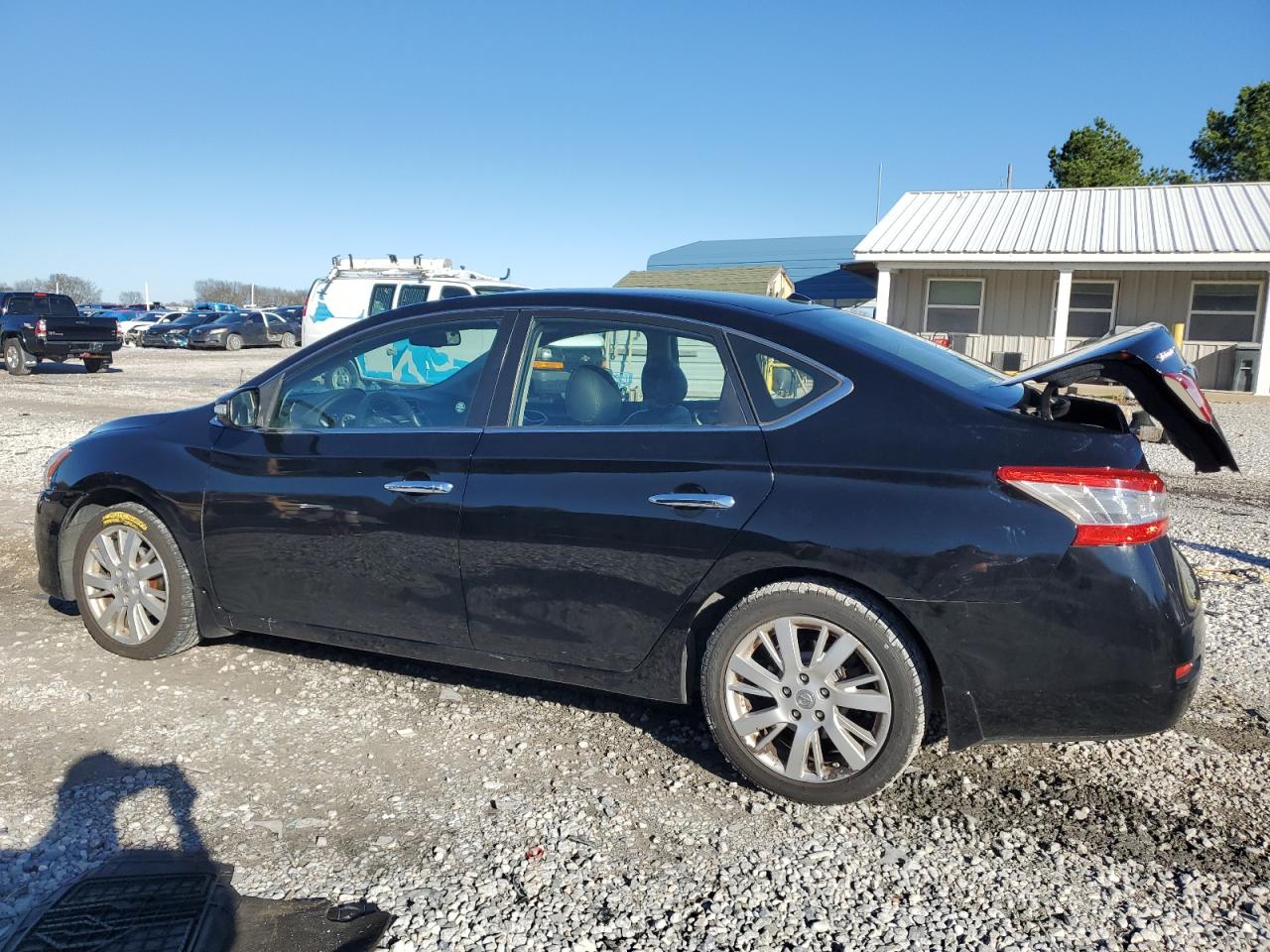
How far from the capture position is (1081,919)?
Result: 261 cm

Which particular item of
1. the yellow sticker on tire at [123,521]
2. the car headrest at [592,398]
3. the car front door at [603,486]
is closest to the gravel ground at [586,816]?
the car front door at [603,486]

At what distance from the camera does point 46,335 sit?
2162 centimetres

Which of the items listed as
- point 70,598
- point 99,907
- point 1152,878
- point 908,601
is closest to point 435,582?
point 99,907

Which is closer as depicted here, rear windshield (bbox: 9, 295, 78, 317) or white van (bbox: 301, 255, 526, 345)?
white van (bbox: 301, 255, 526, 345)

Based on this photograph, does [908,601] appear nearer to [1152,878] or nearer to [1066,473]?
[1066,473]

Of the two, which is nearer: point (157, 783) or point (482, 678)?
point (157, 783)

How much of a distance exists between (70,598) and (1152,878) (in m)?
Answer: 4.49

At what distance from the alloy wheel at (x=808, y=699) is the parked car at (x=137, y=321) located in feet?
132

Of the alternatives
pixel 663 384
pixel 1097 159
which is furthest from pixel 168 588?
pixel 1097 159

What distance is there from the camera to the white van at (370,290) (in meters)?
13.2

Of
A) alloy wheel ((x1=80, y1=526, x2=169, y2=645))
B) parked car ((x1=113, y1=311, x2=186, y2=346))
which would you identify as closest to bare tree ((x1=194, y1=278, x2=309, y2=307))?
parked car ((x1=113, y1=311, x2=186, y2=346))

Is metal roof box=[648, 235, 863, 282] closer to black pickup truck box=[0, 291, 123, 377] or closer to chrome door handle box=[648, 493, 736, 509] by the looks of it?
black pickup truck box=[0, 291, 123, 377]

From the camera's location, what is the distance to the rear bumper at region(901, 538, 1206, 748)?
2.85 metres

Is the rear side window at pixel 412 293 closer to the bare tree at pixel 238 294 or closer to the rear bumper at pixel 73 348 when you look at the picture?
the rear bumper at pixel 73 348
